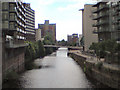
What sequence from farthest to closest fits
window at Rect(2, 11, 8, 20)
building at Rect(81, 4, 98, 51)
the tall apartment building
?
building at Rect(81, 4, 98, 51) < window at Rect(2, 11, 8, 20) < the tall apartment building

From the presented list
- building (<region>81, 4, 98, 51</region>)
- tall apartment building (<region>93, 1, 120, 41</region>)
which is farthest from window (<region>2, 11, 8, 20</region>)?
building (<region>81, 4, 98, 51</region>)

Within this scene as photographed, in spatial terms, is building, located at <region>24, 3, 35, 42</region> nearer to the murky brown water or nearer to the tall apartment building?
the tall apartment building

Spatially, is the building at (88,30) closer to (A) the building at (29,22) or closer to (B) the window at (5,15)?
(B) the window at (5,15)

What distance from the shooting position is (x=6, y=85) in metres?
31.1

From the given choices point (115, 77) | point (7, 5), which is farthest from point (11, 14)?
point (115, 77)

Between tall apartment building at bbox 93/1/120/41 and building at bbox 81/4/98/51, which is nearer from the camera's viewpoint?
tall apartment building at bbox 93/1/120/41

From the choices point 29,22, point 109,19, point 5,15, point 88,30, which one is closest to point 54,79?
point 5,15

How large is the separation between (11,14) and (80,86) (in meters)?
35.8

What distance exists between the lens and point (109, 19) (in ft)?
201

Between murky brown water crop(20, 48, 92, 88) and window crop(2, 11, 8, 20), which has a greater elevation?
window crop(2, 11, 8, 20)

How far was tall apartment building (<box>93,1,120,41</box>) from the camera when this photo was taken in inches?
2106

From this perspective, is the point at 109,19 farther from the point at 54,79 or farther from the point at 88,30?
the point at 88,30

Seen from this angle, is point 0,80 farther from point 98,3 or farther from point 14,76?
point 98,3

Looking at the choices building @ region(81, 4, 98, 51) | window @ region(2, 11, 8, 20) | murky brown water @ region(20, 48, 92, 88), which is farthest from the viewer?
building @ region(81, 4, 98, 51)
